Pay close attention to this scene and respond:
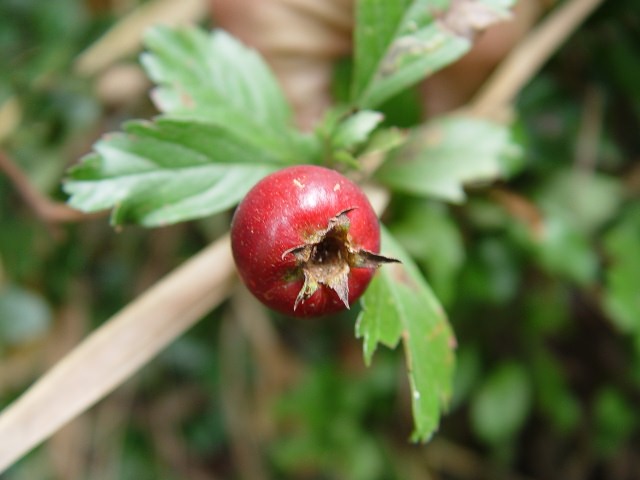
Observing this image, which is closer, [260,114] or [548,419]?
[260,114]

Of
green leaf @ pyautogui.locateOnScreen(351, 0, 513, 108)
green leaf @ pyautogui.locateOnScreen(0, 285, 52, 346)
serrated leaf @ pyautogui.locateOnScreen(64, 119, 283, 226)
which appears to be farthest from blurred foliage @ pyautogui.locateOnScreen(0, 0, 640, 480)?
serrated leaf @ pyautogui.locateOnScreen(64, 119, 283, 226)

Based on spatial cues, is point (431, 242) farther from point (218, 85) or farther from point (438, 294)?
point (218, 85)

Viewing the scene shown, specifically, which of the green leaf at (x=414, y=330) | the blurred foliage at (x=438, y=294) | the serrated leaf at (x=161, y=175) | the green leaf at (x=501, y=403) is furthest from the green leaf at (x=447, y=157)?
the green leaf at (x=501, y=403)

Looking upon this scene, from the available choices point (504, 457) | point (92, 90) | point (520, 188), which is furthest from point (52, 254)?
point (504, 457)

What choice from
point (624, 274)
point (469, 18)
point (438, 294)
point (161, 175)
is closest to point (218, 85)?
point (161, 175)

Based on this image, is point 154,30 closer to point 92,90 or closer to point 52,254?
point 92,90

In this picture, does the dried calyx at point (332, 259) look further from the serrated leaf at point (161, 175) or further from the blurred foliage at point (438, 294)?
the blurred foliage at point (438, 294)

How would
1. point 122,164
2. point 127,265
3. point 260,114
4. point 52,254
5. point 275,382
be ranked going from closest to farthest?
point 122,164
point 260,114
point 52,254
point 127,265
point 275,382
